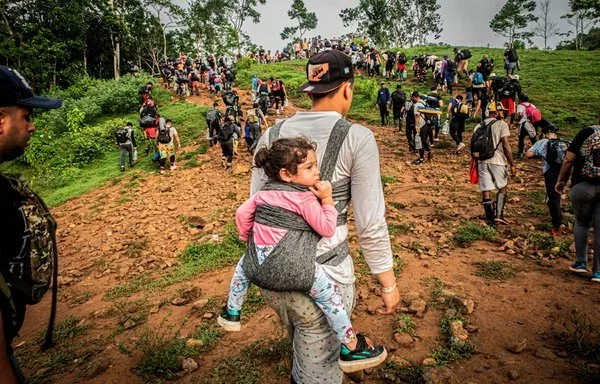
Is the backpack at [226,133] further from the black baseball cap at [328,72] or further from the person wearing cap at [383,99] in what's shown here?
the black baseball cap at [328,72]

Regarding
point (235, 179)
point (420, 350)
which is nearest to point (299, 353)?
point (420, 350)

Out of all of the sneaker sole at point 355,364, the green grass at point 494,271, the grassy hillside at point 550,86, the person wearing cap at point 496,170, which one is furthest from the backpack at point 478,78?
the sneaker sole at point 355,364

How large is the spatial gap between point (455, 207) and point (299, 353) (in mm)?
5782

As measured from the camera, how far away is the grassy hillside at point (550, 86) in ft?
38.5

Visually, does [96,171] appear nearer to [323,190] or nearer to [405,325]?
[405,325]

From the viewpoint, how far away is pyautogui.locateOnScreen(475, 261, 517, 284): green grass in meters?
4.04

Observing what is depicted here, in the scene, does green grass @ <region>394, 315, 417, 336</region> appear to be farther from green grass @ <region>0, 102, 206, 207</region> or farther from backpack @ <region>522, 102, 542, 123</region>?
green grass @ <region>0, 102, 206, 207</region>

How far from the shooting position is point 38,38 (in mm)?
22531

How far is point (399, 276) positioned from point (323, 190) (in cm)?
313

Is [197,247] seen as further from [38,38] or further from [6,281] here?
[38,38]

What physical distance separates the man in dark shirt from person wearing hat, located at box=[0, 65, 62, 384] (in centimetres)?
479

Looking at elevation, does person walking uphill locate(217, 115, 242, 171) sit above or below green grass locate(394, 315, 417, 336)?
above

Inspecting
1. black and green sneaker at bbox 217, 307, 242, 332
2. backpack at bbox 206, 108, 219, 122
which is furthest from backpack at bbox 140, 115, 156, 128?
black and green sneaker at bbox 217, 307, 242, 332

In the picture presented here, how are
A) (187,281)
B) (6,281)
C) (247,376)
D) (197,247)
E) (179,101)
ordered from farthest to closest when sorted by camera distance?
1. (179,101)
2. (197,247)
3. (187,281)
4. (247,376)
5. (6,281)
